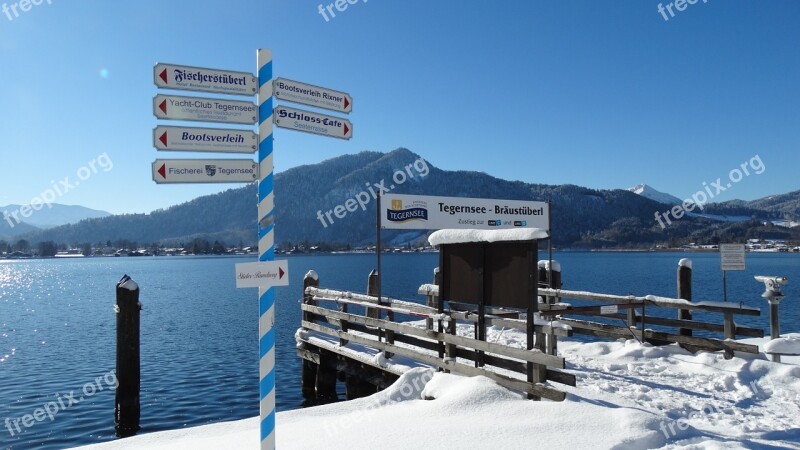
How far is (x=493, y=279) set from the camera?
335 inches

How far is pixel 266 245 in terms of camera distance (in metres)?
4.93

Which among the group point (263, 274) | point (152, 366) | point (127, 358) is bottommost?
point (152, 366)

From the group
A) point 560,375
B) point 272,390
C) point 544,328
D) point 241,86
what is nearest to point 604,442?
point 560,375

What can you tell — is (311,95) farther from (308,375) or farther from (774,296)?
(308,375)

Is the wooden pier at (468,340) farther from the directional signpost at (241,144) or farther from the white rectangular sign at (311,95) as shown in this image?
the directional signpost at (241,144)

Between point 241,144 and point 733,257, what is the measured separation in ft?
41.2

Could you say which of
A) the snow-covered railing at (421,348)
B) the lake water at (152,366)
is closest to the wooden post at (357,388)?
the snow-covered railing at (421,348)

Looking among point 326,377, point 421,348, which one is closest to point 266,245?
point 421,348

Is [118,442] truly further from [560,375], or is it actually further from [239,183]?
[560,375]

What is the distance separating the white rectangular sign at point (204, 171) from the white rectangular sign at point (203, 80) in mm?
709

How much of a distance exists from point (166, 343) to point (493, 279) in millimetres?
21132

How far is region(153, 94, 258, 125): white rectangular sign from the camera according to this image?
16.0ft

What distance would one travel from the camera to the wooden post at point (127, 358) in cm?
1201

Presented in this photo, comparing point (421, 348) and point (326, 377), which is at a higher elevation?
point (421, 348)
